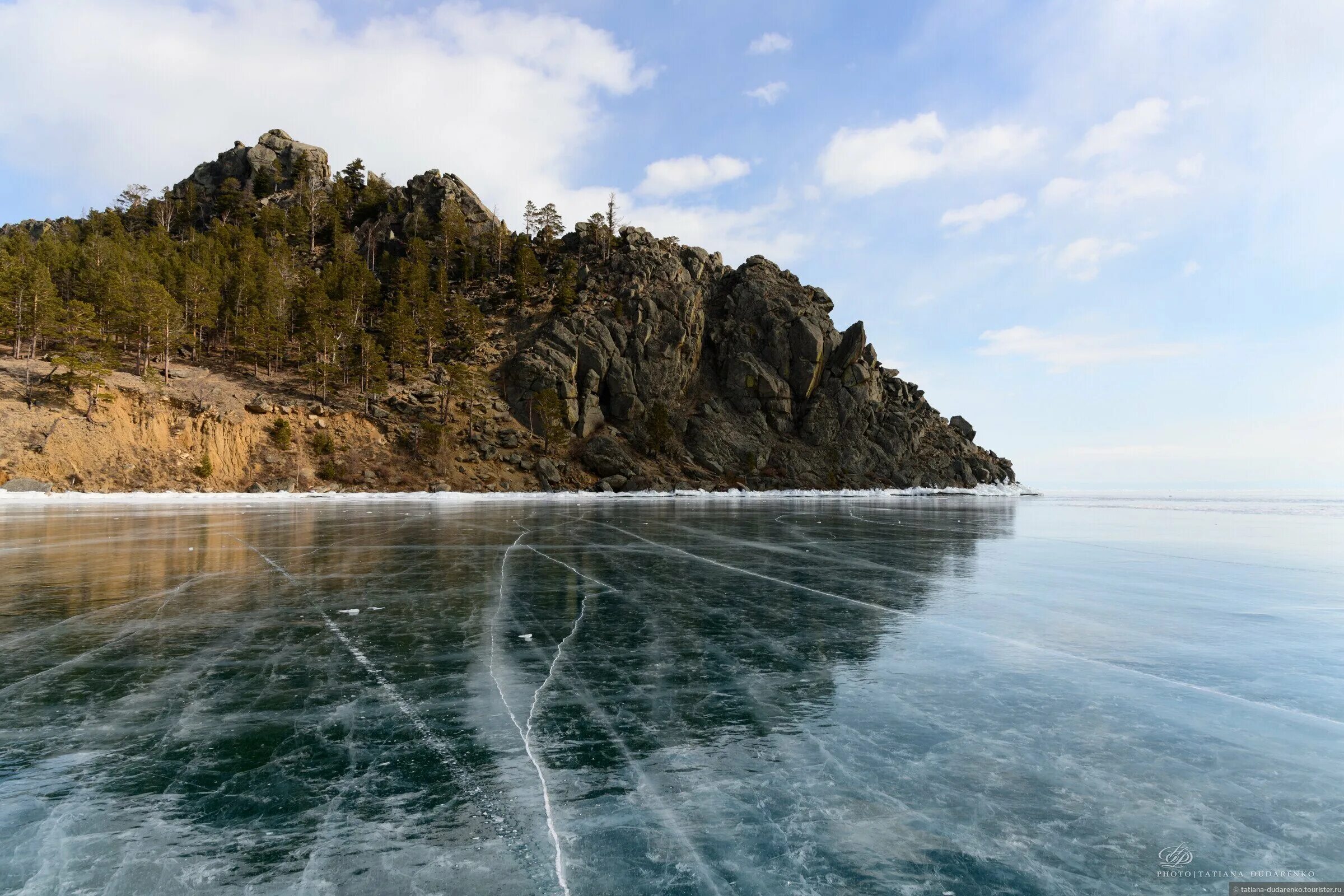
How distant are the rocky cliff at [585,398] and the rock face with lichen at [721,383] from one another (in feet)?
0.90

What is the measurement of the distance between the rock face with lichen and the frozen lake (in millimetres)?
68448

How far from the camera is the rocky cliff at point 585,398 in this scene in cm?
5901

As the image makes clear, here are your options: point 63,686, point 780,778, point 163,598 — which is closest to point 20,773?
point 63,686

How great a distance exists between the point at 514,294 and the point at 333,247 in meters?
35.5

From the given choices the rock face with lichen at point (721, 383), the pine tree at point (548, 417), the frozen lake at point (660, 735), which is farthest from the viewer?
the rock face with lichen at point (721, 383)

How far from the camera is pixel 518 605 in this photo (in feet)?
33.9

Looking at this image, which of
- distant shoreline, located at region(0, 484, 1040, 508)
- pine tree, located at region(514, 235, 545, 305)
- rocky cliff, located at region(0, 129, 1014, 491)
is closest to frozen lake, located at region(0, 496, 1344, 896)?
distant shoreline, located at region(0, 484, 1040, 508)

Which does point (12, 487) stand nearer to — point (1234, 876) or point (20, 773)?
point (20, 773)
